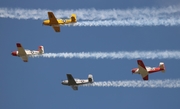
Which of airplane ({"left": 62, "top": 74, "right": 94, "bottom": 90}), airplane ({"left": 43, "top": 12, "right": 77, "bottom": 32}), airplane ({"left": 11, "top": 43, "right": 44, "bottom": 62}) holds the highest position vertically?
airplane ({"left": 43, "top": 12, "right": 77, "bottom": 32})

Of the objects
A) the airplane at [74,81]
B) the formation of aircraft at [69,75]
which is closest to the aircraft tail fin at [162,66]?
the formation of aircraft at [69,75]

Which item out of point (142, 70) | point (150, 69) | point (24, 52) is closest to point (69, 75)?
point (24, 52)

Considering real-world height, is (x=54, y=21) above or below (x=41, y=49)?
above

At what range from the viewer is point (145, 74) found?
282 feet

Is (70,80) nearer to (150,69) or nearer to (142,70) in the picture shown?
(142,70)

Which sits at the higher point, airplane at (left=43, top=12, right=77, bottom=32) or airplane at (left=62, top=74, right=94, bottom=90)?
airplane at (left=43, top=12, right=77, bottom=32)

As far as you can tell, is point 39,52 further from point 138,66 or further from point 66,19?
point 138,66

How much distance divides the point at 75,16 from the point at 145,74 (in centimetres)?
1159

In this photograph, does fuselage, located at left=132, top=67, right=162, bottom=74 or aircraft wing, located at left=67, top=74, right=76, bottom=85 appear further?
aircraft wing, located at left=67, top=74, right=76, bottom=85

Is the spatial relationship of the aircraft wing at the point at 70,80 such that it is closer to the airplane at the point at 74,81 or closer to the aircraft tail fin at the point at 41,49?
the airplane at the point at 74,81

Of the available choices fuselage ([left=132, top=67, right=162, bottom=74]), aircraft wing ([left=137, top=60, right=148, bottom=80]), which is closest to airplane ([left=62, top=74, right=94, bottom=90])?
fuselage ([left=132, top=67, right=162, bottom=74])

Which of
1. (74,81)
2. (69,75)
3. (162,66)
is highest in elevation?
(162,66)

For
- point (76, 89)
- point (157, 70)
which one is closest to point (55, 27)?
point (76, 89)

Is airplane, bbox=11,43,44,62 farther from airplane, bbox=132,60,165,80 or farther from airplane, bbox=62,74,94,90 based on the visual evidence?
airplane, bbox=132,60,165,80
